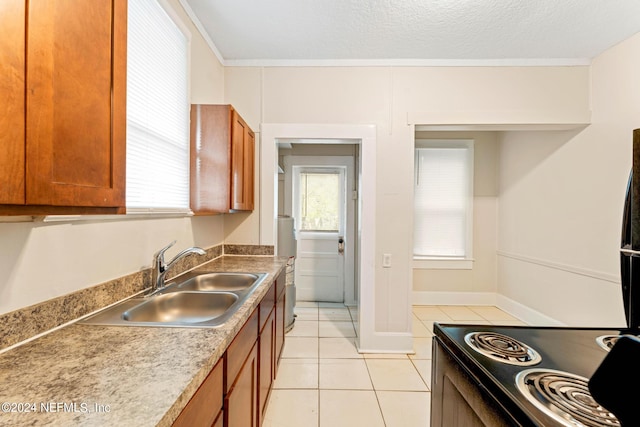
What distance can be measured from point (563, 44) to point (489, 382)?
310 cm

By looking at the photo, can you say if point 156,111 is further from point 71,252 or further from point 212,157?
point 71,252

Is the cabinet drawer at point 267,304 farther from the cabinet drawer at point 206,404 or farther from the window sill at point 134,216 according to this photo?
the window sill at point 134,216

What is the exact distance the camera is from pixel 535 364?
0.87m

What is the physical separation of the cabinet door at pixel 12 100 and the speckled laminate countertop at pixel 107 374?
464 millimetres

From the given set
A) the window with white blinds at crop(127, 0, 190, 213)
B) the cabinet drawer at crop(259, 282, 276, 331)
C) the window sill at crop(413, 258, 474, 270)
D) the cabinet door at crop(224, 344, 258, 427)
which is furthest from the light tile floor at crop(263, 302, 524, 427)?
the window with white blinds at crop(127, 0, 190, 213)

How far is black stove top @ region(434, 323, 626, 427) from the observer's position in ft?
2.15

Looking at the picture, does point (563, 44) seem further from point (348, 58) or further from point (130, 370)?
point (130, 370)

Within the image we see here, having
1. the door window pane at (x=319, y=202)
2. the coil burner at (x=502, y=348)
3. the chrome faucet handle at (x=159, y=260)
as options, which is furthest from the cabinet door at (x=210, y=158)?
the door window pane at (x=319, y=202)

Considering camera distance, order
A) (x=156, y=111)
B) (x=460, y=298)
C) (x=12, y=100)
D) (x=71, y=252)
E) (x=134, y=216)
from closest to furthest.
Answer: (x=12, y=100) → (x=71, y=252) → (x=134, y=216) → (x=156, y=111) → (x=460, y=298)

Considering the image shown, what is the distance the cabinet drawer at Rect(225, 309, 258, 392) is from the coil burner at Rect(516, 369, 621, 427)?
3.08 feet

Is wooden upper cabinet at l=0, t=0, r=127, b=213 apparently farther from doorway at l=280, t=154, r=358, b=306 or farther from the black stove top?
doorway at l=280, t=154, r=358, b=306

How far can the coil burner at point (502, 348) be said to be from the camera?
2.92 ft

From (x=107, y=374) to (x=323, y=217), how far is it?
3698 millimetres

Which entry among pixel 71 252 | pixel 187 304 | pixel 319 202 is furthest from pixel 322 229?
pixel 71 252
